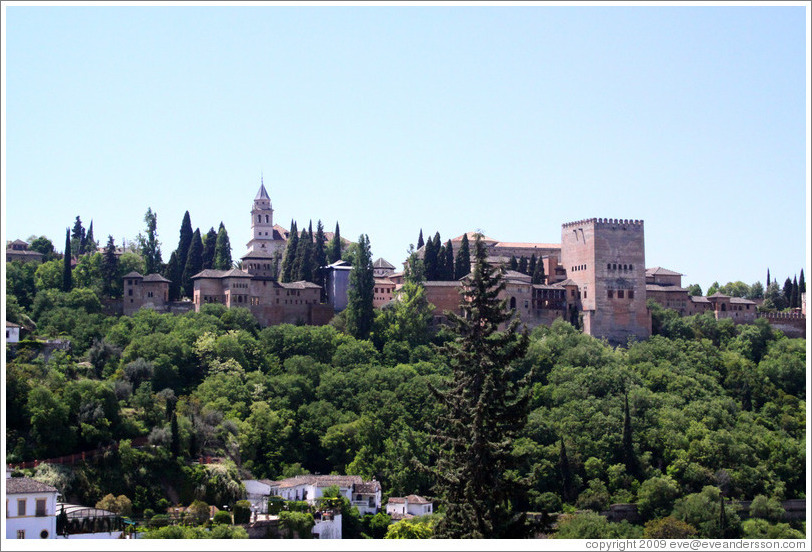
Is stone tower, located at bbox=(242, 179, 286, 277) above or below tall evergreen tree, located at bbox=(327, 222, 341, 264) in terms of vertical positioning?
above

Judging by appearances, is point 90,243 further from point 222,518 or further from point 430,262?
point 222,518

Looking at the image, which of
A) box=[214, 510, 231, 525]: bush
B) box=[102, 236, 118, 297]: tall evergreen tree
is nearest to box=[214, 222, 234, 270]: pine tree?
box=[102, 236, 118, 297]: tall evergreen tree

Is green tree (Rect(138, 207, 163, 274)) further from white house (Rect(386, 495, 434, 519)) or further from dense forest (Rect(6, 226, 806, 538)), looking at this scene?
white house (Rect(386, 495, 434, 519))

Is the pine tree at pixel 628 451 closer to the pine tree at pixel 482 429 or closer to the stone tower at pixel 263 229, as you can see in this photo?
the pine tree at pixel 482 429

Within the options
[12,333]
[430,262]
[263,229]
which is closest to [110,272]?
[12,333]

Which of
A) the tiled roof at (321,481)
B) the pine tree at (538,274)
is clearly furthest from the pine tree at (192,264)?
the tiled roof at (321,481)

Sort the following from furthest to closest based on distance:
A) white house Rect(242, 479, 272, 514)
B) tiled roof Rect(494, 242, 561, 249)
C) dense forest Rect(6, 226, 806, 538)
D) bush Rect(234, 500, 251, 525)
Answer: tiled roof Rect(494, 242, 561, 249)
white house Rect(242, 479, 272, 514)
dense forest Rect(6, 226, 806, 538)
bush Rect(234, 500, 251, 525)

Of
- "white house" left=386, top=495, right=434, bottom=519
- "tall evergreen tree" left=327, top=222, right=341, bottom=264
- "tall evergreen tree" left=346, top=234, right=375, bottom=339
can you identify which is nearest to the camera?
"white house" left=386, top=495, right=434, bottom=519

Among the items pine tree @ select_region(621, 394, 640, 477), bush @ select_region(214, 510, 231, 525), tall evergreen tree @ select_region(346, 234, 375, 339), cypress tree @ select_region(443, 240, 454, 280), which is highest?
cypress tree @ select_region(443, 240, 454, 280)
